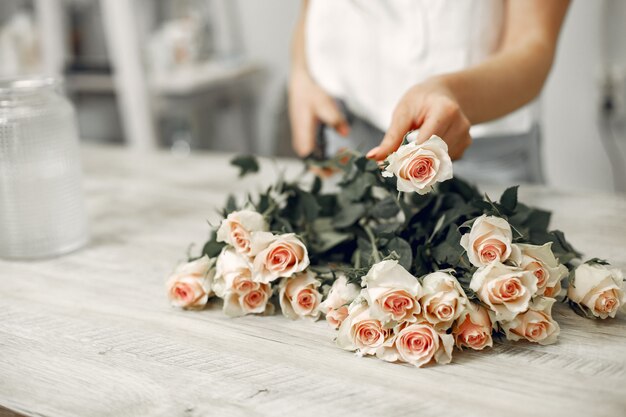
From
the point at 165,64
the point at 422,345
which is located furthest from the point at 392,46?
the point at 165,64

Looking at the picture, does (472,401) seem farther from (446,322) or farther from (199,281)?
(199,281)

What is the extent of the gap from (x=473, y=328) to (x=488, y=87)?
0.35 meters

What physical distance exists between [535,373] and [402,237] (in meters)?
0.21

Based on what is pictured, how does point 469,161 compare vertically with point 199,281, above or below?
above

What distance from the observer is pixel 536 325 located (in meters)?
0.62

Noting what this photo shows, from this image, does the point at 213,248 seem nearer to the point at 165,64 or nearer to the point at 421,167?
the point at 421,167

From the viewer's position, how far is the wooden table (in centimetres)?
55

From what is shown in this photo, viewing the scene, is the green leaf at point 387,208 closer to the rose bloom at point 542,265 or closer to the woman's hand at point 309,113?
the rose bloom at point 542,265

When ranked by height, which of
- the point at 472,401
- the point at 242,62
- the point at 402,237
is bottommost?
the point at 472,401

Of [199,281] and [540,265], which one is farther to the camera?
[199,281]

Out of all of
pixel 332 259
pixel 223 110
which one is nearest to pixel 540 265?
pixel 332 259

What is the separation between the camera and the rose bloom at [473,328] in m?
0.61

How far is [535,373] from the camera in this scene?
22.9 inches

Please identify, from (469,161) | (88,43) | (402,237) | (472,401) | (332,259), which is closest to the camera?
(472,401)
